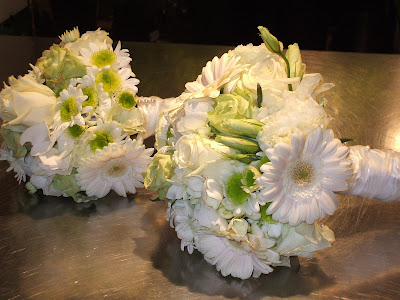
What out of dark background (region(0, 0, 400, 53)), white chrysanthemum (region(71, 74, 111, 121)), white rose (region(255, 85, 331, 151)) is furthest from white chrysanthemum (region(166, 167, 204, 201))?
dark background (region(0, 0, 400, 53))

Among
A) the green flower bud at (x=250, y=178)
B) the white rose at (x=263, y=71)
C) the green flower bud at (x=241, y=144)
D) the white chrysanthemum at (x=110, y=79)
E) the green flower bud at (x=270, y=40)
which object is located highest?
the green flower bud at (x=270, y=40)

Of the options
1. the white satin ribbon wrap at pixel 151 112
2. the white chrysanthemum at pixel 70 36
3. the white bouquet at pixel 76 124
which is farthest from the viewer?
the white satin ribbon wrap at pixel 151 112

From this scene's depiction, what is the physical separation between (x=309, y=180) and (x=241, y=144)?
10 cm

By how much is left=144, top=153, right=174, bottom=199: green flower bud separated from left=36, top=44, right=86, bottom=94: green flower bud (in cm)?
23

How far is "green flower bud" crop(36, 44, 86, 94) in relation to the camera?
0.92 meters

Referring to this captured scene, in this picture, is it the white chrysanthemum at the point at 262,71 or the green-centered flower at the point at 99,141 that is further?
the green-centered flower at the point at 99,141

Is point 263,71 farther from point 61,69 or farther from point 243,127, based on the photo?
point 61,69

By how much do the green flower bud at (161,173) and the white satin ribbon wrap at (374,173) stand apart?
11.9 inches

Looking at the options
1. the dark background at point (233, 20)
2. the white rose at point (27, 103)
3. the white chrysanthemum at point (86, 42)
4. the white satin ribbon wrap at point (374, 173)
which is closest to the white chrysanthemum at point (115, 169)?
the white rose at point (27, 103)

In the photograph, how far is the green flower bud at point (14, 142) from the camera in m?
0.94

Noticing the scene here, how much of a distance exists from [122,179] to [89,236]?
120 millimetres

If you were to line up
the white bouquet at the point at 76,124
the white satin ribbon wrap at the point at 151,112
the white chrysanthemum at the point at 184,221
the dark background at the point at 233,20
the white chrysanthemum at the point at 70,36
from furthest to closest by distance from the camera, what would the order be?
Answer: the dark background at the point at 233,20 → the white satin ribbon wrap at the point at 151,112 → the white chrysanthemum at the point at 70,36 → the white bouquet at the point at 76,124 → the white chrysanthemum at the point at 184,221

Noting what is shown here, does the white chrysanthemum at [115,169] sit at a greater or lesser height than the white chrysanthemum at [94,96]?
lesser

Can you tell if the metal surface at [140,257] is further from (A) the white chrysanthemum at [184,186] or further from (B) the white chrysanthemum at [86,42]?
(B) the white chrysanthemum at [86,42]
